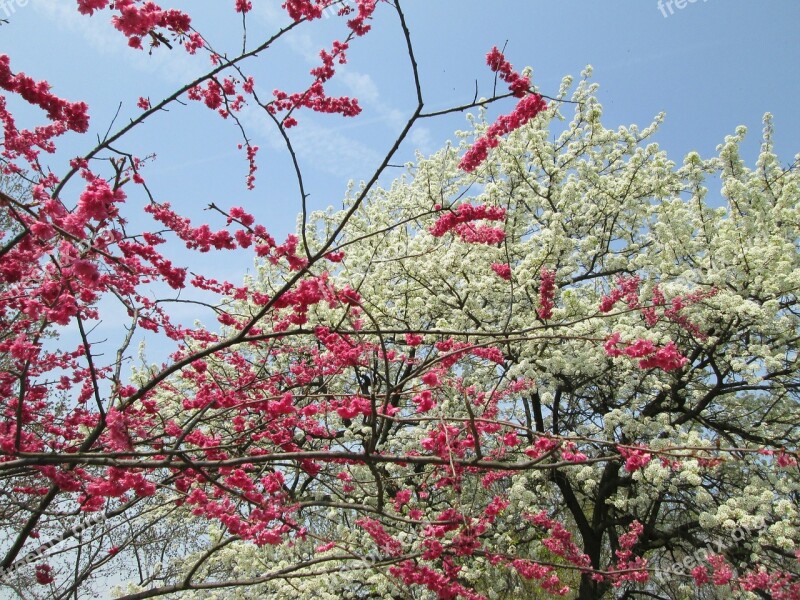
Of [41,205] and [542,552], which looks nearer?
[41,205]

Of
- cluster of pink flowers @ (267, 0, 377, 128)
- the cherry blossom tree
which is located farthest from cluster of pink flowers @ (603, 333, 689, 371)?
cluster of pink flowers @ (267, 0, 377, 128)

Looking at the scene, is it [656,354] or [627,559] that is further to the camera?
[627,559]

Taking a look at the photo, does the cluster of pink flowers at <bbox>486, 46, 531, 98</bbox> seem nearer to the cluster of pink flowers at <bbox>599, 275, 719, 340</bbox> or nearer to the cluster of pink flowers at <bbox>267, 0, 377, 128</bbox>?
the cluster of pink flowers at <bbox>267, 0, 377, 128</bbox>

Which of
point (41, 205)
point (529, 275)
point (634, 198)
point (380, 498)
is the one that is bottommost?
point (380, 498)

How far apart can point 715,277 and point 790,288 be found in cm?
94

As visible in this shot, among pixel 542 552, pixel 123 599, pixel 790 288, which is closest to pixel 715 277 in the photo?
pixel 790 288

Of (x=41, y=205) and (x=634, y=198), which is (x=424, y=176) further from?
(x=41, y=205)

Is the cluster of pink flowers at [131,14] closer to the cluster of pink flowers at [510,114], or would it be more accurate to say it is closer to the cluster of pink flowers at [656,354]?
the cluster of pink flowers at [510,114]

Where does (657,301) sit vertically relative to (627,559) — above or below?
above

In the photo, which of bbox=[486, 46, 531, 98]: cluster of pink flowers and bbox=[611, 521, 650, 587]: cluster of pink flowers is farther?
bbox=[611, 521, 650, 587]: cluster of pink flowers

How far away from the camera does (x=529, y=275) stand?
9016 millimetres

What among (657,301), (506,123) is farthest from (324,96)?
(657,301)

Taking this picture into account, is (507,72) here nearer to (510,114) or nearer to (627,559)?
(510,114)

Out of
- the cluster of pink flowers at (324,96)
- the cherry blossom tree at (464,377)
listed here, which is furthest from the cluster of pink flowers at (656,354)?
the cluster of pink flowers at (324,96)
